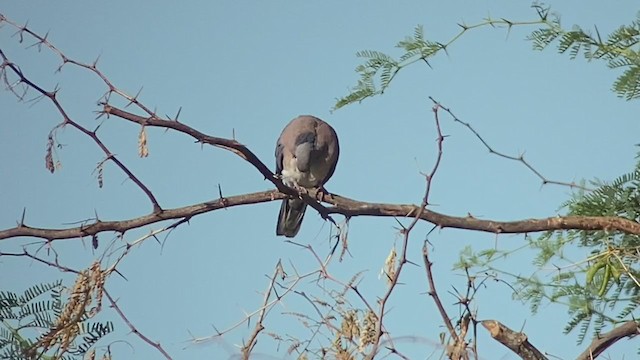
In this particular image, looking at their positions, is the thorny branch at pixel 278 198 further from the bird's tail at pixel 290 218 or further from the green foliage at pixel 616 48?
the bird's tail at pixel 290 218

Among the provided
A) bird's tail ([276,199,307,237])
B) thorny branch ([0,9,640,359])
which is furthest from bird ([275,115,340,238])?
thorny branch ([0,9,640,359])

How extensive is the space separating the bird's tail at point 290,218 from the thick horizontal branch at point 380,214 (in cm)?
178

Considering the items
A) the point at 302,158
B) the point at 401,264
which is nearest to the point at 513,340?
the point at 401,264

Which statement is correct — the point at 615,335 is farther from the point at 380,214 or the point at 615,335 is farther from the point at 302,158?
the point at 302,158

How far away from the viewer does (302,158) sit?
3855 millimetres

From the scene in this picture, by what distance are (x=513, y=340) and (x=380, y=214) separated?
0.43 meters

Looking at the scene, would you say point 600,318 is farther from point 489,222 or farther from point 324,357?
point 324,357

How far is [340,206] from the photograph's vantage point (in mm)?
2029

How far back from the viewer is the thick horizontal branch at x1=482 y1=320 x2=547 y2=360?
1655 mm

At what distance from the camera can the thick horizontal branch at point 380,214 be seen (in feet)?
6.11

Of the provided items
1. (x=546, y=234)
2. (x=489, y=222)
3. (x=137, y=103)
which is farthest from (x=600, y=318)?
(x=137, y=103)

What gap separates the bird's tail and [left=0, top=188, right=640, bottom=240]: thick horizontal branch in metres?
1.78

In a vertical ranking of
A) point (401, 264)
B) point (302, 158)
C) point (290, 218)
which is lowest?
point (401, 264)

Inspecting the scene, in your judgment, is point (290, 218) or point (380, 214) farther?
point (290, 218)
